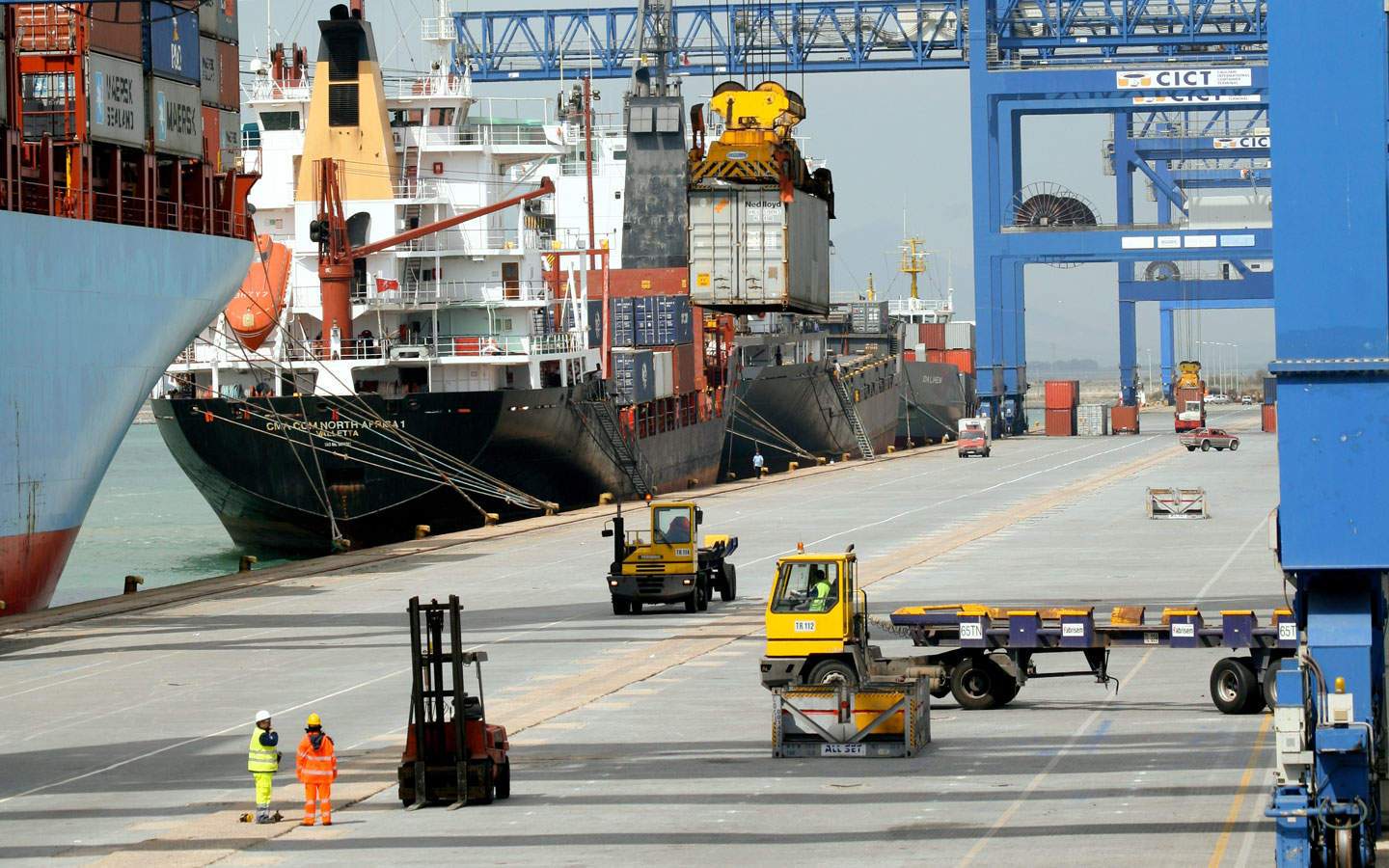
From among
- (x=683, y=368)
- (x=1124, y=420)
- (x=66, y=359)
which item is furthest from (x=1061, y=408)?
(x=66, y=359)

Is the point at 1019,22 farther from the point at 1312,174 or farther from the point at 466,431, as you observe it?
the point at 1312,174

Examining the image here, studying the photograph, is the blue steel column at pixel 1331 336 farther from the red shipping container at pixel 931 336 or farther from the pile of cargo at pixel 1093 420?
the red shipping container at pixel 931 336

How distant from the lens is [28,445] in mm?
37156

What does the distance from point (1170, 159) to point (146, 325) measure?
108 m

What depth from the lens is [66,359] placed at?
3862 cm

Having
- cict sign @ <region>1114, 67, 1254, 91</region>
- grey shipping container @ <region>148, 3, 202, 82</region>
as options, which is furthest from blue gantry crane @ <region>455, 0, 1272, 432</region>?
grey shipping container @ <region>148, 3, 202, 82</region>

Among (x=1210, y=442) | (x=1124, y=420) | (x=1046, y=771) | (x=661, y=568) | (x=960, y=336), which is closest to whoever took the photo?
(x=1046, y=771)

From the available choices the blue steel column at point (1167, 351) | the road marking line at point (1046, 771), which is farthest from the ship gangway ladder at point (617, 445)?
the blue steel column at point (1167, 351)

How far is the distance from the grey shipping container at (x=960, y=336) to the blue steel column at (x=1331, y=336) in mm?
123673

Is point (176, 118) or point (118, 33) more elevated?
point (118, 33)

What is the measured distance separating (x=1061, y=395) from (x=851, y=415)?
27.5 meters

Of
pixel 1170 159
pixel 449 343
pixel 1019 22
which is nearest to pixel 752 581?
pixel 449 343

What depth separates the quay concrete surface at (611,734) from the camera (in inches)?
647

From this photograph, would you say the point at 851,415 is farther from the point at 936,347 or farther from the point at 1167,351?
the point at 1167,351
